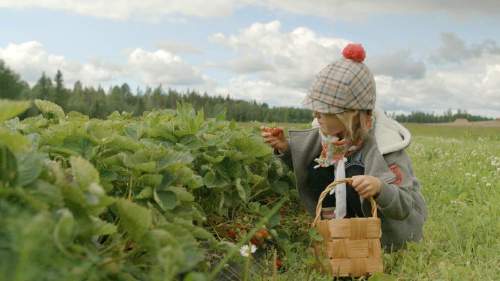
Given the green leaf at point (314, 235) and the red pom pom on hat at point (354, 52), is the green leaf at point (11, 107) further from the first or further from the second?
the red pom pom on hat at point (354, 52)

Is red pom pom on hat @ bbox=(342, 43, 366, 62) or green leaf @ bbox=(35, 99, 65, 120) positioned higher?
red pom pom on hat @ bbox=(342, 43, 366, 62)

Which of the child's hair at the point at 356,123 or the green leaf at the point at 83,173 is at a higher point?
the child's hair at the point at 356,123

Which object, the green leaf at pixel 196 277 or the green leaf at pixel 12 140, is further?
the green leaf at pixel 196 277

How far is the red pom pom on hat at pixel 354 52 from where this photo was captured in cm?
432

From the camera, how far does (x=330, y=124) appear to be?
14.0 ft

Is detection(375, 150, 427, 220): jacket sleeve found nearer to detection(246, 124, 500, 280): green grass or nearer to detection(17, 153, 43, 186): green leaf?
detection(246, 124, 500, 280): green grass

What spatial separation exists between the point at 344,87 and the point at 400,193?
0.73 metres

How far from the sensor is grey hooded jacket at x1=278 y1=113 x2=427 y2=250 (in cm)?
412

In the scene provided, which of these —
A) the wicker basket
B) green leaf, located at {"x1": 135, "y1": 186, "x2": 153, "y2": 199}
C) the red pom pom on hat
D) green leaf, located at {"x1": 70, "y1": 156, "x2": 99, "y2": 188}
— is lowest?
the wicker basket

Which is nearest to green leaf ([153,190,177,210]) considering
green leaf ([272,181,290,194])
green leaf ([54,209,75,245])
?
green leaf ([54,209,75,245])

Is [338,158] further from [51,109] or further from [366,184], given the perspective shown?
[51,109]

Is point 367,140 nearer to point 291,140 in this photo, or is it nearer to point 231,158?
point 291,140

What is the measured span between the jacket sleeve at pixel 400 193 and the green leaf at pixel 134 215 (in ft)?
6.92

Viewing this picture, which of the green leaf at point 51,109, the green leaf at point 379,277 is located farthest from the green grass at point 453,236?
the green leaf at point 51,109
